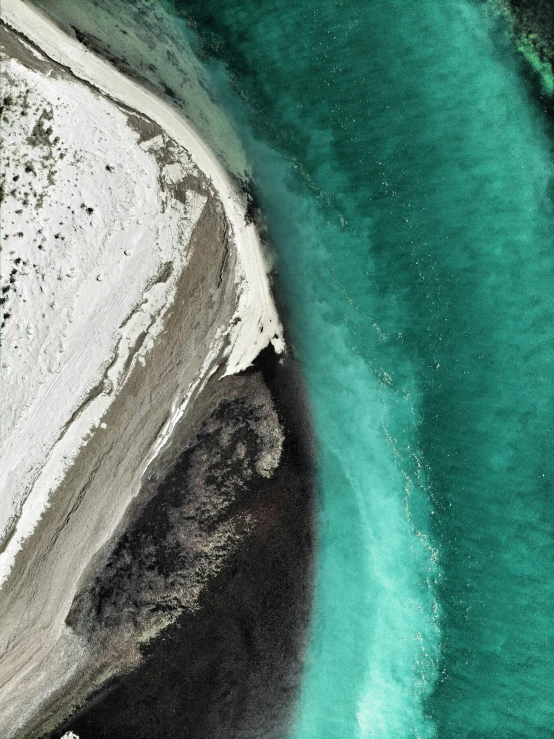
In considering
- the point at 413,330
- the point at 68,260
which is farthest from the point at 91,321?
the point at 413,330

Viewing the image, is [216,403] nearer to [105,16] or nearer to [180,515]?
[180,515]

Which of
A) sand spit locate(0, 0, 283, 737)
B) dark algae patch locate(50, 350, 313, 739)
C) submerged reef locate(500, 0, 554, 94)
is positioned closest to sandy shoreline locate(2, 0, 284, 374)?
sand spit locate(0, 0, 283, 737)

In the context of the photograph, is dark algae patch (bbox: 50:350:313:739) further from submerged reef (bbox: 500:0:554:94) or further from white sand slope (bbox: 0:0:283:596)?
submerged reef (bbox: 500:0:554:94)

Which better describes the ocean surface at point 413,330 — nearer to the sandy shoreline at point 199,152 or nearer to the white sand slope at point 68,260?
the sandy shoreline at point 199,152

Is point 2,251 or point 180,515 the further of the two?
point 180,515

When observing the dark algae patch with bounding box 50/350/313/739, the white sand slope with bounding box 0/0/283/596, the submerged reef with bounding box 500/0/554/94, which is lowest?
the dark algae patch with bounding box 50/350/313/739

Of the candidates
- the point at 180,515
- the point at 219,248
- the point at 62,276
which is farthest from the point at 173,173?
the point at 180,515
